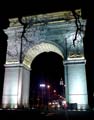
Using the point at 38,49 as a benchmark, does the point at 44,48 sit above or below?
above

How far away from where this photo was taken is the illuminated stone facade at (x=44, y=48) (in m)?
25.0

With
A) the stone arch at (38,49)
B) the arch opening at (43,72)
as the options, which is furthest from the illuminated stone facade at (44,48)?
the arch opening at (43,72)

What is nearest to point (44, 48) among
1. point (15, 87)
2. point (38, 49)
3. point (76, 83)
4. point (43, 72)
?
point (38, 49)

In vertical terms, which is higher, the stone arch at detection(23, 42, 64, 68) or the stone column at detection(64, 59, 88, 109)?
the stone arch at detection(23, 42, 64, 68)

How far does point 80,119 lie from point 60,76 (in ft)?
117

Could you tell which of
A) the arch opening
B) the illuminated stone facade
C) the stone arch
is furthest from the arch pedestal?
the arch opening

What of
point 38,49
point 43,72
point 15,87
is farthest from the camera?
point 43,72

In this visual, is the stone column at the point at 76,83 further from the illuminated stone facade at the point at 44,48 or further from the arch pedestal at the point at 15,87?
the arch pedestal at the point at 15,87

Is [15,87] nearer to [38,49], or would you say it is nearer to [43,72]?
[38,49]

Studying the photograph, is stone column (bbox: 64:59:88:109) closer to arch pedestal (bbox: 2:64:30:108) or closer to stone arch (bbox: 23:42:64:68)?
stone arch (bbox: 23:42:64:68)

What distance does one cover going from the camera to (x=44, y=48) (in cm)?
2878

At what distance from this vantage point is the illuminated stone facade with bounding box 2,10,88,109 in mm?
24984

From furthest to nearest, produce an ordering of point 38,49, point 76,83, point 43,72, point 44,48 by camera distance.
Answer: point 43,72, point 44,48, point 38,49, point 76,83

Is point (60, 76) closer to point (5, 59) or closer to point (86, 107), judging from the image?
point (5, 59)
